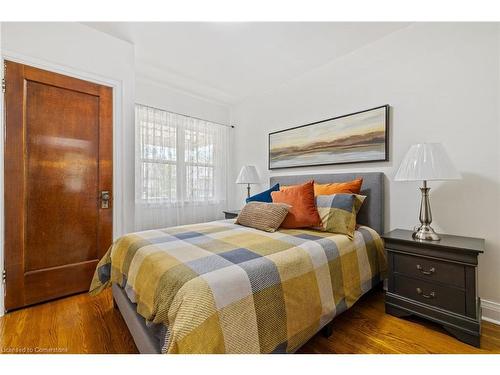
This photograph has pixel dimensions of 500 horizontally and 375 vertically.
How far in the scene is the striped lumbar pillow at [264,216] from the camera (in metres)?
1.94

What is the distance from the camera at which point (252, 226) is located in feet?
6.67

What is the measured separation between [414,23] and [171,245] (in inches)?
108

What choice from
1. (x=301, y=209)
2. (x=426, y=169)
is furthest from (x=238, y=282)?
(x=426, y=169)

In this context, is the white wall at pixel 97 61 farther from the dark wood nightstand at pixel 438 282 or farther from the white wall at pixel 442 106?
the dark wood nightstand at pixel 438 282

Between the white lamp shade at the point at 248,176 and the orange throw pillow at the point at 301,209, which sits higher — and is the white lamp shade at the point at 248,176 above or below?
above

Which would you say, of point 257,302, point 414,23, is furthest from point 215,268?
point 414,23

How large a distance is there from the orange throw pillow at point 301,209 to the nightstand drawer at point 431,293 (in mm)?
731

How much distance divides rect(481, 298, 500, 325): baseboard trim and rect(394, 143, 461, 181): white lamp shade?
3.22 ft

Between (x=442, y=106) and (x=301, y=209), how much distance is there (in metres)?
1.43

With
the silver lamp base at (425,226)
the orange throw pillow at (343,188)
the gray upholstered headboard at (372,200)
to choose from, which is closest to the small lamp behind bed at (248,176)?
the orange throw pillow at (343,188)

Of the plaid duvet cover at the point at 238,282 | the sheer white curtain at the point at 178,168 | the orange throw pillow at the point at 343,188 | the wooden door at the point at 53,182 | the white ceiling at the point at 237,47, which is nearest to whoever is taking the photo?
the plaid duvet cover at the point at 238,282

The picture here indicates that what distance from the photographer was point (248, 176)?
3.26 meters

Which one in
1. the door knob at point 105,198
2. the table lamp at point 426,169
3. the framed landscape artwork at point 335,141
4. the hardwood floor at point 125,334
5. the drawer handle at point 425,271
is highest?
the framed landscape artwork at point 335,141
